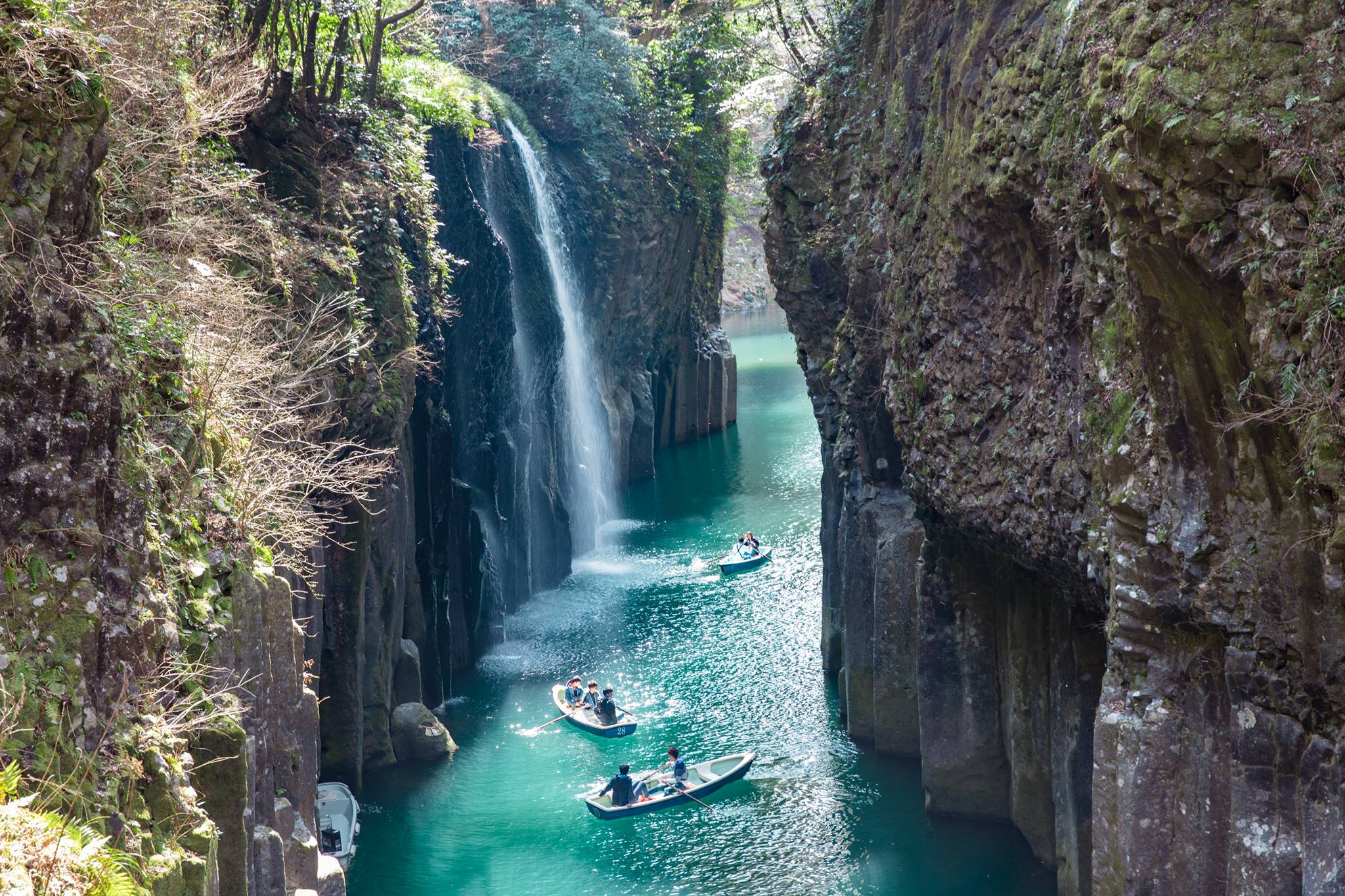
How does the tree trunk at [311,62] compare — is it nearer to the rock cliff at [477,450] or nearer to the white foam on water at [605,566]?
the rock cliff at [477,450]

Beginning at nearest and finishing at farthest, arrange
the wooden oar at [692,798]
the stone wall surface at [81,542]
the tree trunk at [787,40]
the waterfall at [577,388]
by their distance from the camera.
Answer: the stone wall surface at [81,542]
the wooden oar at [692,798]
the tree trunk at [787,40]
the waterfall at [577,388]

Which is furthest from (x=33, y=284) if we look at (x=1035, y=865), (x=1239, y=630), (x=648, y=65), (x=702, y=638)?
(x=648, y=65)

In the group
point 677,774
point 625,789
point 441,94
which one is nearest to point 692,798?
point 677,774

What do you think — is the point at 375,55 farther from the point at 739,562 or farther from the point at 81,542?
the point at 81,542

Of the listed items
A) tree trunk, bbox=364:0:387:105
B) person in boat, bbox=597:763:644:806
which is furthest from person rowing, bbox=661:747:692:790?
tree trunk, bbox=364:0:387:105

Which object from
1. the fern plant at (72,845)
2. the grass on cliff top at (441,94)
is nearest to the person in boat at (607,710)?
the grass on cliff top at (441,94)

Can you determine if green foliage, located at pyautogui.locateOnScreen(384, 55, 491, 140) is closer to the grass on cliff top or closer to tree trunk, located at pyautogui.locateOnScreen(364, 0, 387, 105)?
the grass on cliff top

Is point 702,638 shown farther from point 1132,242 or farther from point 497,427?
point 1132,242
